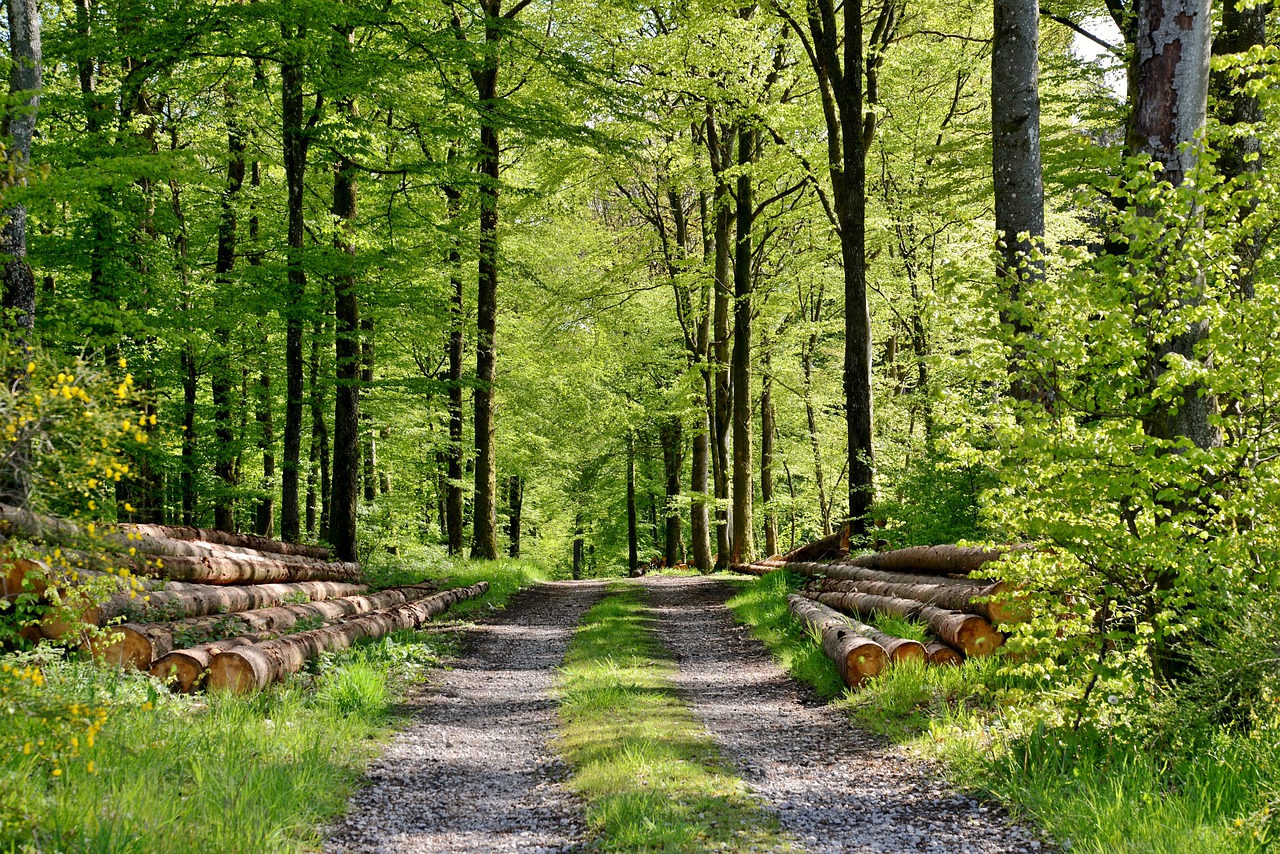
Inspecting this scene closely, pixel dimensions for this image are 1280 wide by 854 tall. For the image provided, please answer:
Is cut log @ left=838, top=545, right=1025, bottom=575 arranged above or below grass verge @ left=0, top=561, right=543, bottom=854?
above

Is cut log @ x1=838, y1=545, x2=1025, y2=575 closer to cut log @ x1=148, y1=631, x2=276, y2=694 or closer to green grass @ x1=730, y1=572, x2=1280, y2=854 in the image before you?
green grass @ x1=730, y1=572, x2=1280, y2=854

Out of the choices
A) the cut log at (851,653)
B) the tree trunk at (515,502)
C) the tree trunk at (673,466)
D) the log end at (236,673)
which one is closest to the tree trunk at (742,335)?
the cut log at (851,653)

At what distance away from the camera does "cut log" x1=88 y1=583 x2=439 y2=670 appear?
21.0ft

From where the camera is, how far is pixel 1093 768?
4.32 m

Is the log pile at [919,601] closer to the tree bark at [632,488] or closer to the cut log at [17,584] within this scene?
the cut log at [17,584]

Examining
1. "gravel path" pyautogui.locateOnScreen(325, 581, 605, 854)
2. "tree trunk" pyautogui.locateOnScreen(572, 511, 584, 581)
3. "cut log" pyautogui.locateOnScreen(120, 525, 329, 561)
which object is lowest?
"tree trunk" pyautogui.locateOnScreen(572, 511, 584, 581)

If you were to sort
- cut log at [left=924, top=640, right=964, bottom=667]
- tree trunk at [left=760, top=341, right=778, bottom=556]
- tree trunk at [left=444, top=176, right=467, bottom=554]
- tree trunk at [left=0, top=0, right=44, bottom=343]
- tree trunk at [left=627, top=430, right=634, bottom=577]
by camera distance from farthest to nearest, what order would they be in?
tree trunk at [left=627, top=430, right=634, bottom=577] < tree trunk at [left=760, top=341, right=778, bottom=556] < tree trunk at [left=444, top=176, right=467, bottom=554] < tree trunk at [left=0, top=0, right=44, bottom=343] < cut log at [left=924, top=640, right=964, bottom=667]

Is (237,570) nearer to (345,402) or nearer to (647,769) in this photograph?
(345,402)

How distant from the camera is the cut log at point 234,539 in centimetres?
997

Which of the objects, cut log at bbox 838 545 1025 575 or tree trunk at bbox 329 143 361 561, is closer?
cut log at bbox 838 545 1025 575

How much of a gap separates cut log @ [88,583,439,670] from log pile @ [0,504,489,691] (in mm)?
11

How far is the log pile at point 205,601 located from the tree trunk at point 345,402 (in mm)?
1658

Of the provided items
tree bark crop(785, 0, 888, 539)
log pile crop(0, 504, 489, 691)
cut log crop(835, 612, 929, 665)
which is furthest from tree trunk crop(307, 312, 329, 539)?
cut log crop(835, 612, 929, 665)

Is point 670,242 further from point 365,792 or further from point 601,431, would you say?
point 365,792
